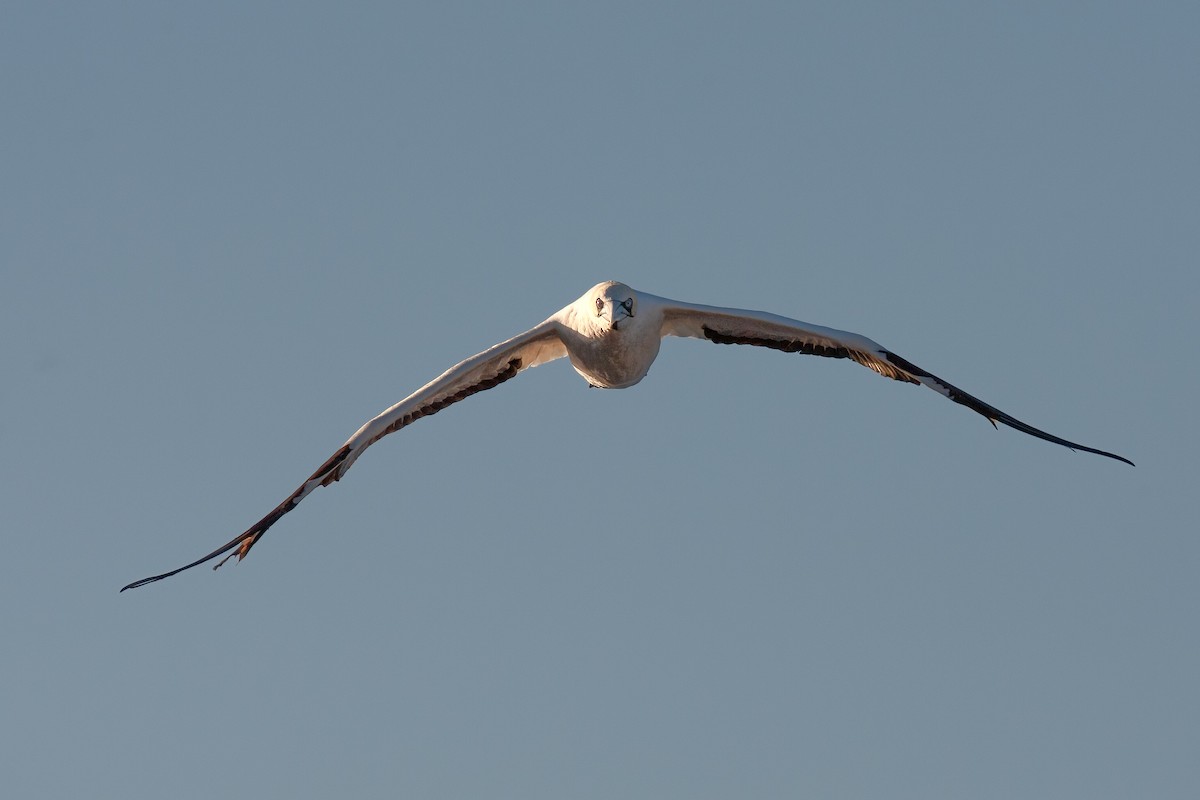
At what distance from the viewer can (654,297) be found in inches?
1176

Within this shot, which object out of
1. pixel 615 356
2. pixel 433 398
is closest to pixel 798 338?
pixel 615 356

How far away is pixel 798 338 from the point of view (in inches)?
1201

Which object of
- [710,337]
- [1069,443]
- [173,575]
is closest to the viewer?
[173,575]

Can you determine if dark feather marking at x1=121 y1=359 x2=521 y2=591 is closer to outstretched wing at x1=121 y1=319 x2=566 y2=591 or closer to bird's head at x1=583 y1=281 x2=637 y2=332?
outstretched wing at x1=121 y1=319 x2=566 y2=591

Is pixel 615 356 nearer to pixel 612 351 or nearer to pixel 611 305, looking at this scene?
pixel 612 351

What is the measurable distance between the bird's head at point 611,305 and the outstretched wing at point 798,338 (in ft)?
2.71

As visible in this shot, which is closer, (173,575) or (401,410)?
(173,575)

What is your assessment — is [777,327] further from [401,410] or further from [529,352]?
[401,410]

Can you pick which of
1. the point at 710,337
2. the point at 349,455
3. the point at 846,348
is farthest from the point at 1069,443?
the point at 349,455

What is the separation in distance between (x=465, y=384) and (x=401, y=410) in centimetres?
131

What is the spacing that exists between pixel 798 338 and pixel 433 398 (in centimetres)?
622

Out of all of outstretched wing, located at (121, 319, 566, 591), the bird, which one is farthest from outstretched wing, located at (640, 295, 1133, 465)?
outstretched wing, located at (121, 319, 566, 591)

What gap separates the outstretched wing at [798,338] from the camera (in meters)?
29.8

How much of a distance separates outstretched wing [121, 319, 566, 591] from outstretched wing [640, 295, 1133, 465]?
206 centimetres
